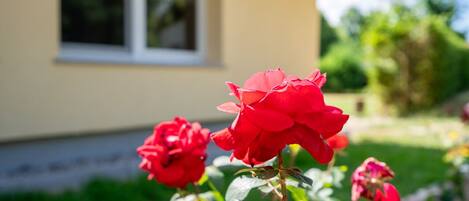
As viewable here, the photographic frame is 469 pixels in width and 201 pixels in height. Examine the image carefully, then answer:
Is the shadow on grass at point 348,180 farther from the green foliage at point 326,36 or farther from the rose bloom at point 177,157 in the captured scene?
the green foliage at point 326,36

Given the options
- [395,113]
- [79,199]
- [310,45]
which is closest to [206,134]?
[79,199]

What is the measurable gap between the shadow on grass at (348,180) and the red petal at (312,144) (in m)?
1.42

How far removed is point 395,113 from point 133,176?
8934 millimetres

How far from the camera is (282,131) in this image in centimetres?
70

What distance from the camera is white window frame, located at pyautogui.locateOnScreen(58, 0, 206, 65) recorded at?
4750 millimetres

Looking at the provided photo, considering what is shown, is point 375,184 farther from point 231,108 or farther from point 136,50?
point 136,50

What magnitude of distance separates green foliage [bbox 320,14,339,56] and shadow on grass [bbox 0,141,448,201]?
32.0 metres

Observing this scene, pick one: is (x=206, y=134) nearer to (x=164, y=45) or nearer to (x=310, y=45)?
(x=164, y=45)

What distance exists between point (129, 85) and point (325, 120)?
427cm

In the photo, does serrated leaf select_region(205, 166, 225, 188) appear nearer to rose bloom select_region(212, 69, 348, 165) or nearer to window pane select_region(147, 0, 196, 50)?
rose bloom select_region(212, 69, 348, 165)

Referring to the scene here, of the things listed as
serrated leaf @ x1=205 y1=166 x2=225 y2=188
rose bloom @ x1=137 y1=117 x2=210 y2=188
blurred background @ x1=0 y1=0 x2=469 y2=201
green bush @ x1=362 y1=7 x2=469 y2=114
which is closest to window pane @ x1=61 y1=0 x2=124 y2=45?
blurred background @ x1=0 y1=0 x2=469 y2=201

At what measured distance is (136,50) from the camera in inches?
203

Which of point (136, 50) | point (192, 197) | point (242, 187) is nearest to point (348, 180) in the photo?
point (136, 50)

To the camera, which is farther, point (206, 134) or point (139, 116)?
point (139, 116)
